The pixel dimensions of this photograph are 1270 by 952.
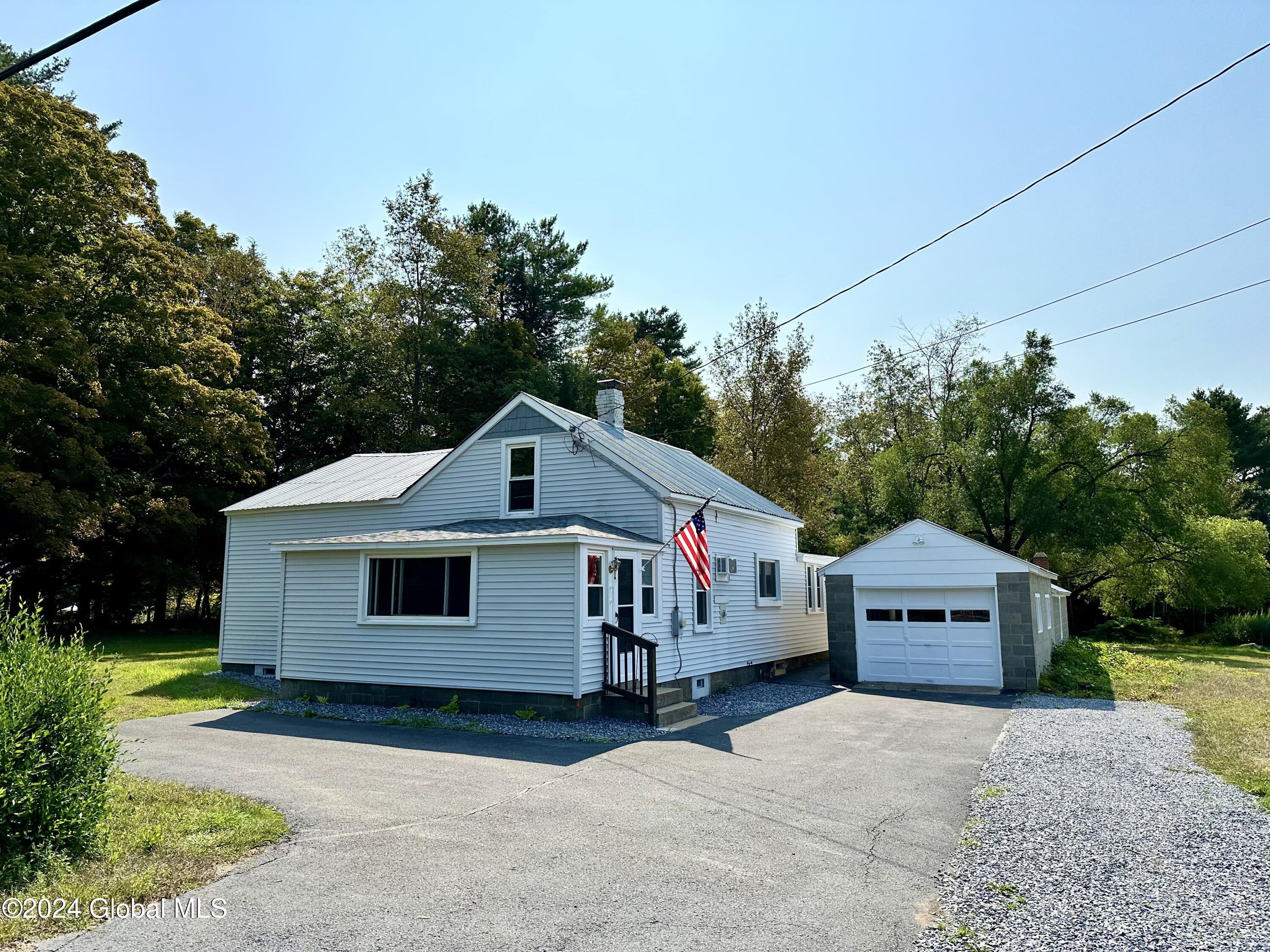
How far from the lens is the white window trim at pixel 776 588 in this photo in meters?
17.8

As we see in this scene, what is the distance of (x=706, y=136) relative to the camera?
32.9ft

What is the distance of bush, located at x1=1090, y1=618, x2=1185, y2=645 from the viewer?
3153 centimetres

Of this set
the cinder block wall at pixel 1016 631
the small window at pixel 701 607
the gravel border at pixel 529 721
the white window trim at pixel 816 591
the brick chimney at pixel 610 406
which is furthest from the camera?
the white window trim at pixel 816 591

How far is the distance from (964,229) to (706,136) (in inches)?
146

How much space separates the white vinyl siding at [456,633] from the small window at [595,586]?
0.38m

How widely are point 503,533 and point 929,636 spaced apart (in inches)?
371

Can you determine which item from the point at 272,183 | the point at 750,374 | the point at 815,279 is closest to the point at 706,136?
the point at 815,279

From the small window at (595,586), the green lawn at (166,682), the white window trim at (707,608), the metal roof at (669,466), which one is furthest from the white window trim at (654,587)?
the green lawn at (166,682)

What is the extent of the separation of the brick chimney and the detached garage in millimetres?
5812

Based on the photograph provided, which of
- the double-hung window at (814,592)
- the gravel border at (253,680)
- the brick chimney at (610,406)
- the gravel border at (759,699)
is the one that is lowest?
the gravel border at (759,699)

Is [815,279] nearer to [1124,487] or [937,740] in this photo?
[937,740]

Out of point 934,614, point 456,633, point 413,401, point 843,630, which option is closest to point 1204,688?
point 934,614

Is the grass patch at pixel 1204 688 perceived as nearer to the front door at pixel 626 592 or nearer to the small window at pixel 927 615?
the small window at pixel 927 615

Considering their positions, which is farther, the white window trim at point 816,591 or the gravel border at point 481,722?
the white window trim at point 816,591
